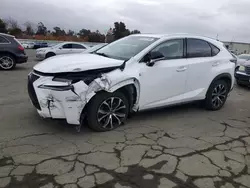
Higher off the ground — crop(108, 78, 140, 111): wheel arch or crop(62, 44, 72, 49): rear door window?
crop(62, 44, 72, 49): rear door window

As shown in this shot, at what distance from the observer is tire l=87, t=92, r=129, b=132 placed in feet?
12.7

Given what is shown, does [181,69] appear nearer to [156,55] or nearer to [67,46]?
[156,55]

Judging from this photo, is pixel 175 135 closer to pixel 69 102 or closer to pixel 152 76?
pixel 152 76

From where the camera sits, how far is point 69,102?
11.9 ft

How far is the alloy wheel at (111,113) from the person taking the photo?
158 inches

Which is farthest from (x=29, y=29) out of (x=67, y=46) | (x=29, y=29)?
(x=67, y=46)

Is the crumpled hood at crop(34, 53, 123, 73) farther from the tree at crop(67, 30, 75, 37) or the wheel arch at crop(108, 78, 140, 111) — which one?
the tree at crop(67, 30, 75, 37)

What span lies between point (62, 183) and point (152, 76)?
2480 millimetres

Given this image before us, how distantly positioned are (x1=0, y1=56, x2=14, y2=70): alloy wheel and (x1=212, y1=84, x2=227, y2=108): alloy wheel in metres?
8.78

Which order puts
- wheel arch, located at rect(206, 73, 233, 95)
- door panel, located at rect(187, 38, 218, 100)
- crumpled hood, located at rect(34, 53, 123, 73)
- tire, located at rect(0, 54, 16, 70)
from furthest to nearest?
tire, located at rect(0, 54, 16, 70), wheel arch, located at rect(206, 73, 233, 95), door panel, located at rect(187, 38, 218, 100), crumpled hood, located at rect(34, 53, 123, 73)

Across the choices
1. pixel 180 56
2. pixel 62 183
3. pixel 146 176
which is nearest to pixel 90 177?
pixel 62 183

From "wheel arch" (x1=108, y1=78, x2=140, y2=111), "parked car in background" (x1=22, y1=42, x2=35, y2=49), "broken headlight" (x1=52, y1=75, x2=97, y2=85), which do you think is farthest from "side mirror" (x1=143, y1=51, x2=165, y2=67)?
"parked car in background" (x1=22, y1=42, x2=35, y2=49)

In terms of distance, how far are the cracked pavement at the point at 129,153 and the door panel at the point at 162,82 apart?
0.47 m

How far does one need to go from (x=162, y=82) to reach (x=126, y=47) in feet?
3.47
